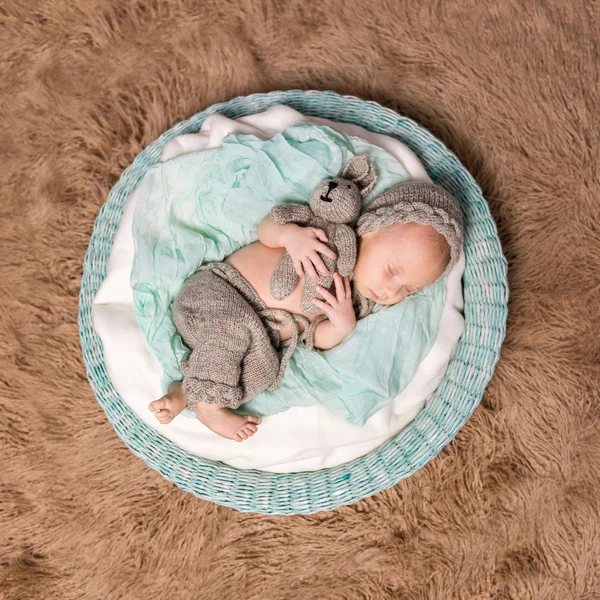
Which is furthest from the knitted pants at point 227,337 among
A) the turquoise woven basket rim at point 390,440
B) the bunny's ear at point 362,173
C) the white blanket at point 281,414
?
the bunny's ear at point 362,173

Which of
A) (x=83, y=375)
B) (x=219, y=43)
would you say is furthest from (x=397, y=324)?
(x=219, y=43)

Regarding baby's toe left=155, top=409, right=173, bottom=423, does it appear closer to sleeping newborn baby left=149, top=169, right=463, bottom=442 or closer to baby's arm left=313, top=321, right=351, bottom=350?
sleeping newborn baby left=149, top=169, right=463, bottom=442

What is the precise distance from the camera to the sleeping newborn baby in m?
1.43

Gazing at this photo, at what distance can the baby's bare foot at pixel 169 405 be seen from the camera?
1448 millimetres

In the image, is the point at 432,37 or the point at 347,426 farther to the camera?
the point at 432,37

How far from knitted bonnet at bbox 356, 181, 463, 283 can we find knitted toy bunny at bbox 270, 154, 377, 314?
5cm

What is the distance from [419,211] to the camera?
1414mm

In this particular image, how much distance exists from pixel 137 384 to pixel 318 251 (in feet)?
1.97

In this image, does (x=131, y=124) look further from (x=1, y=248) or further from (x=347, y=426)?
(x=347, y=426)

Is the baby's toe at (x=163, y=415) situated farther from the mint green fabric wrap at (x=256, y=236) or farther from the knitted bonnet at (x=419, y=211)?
the knitted bonnet at (x=419, y=211)

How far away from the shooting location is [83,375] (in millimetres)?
1840

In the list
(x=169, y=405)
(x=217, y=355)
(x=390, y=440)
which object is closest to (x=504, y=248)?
(x=390, y=440)

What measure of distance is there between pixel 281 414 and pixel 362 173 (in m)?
0.66

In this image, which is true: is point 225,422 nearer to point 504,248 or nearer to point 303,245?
point 303,245
